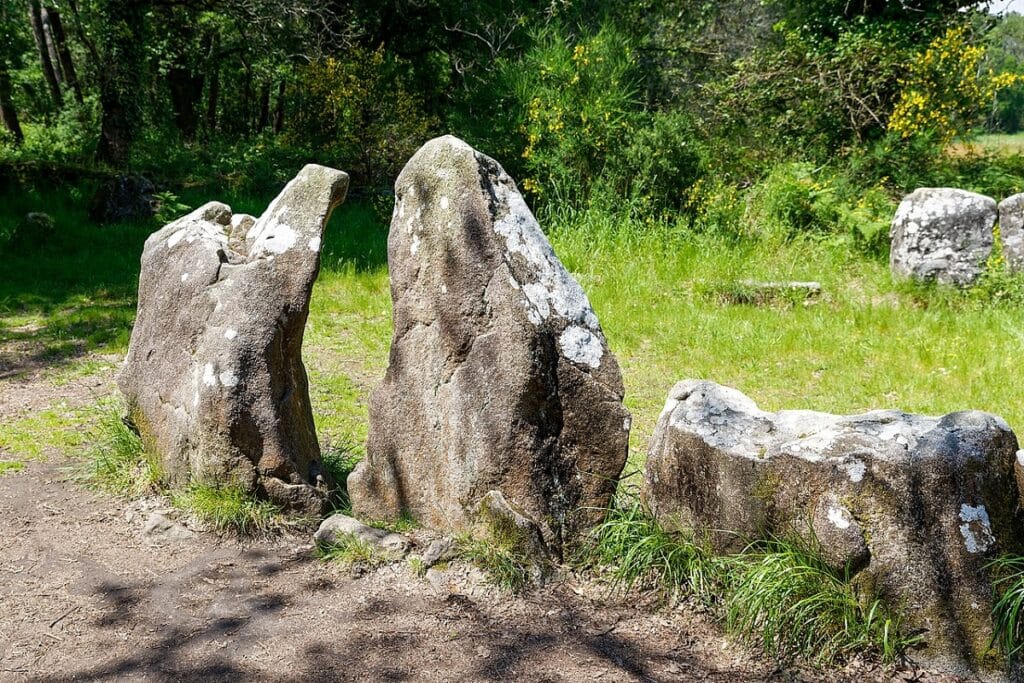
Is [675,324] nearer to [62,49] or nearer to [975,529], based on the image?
[975,529]

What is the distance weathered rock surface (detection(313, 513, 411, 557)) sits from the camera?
400 centimetres

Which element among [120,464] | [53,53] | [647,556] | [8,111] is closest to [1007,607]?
[647,556]

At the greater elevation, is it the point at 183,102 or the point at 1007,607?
the point at 183,102

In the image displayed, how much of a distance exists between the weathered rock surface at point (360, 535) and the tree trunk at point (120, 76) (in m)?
12.4

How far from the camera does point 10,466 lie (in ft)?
17.3

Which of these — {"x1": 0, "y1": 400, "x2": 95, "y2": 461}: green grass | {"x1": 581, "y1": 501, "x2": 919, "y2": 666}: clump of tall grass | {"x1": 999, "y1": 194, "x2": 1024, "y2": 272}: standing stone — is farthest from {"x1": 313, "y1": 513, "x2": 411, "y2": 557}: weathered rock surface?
{"x1": 999, "y1": 194, "x2": 1024, "y2": 272}: standing stone

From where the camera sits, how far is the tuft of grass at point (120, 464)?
4742 mm

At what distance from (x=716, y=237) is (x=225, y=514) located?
7.95 meters

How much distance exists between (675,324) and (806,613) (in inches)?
214

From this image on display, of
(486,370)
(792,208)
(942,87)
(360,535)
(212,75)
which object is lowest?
(360,535)

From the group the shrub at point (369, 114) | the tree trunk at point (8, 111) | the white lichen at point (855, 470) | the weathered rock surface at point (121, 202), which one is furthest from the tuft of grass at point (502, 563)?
the tree trunk at point (8, 111)

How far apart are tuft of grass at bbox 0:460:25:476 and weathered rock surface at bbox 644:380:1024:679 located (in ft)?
13.7

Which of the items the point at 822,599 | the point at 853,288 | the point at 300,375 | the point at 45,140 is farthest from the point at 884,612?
the point at 45,140

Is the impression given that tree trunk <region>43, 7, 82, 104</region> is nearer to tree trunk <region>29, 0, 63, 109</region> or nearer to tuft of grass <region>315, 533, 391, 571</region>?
tree trunk <region>29, 0, 63, 109</region>
